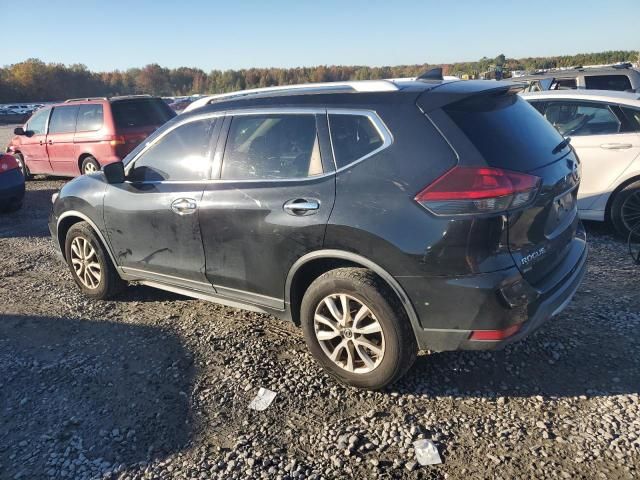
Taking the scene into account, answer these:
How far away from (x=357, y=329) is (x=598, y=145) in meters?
4.38

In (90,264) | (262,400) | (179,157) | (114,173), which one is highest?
(179,157)

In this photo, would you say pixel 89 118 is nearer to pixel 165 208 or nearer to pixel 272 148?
pixel 165 208

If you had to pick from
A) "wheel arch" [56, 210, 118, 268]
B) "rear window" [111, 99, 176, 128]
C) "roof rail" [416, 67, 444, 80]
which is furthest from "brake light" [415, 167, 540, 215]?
"rear window" [111, 99, 176, 128]

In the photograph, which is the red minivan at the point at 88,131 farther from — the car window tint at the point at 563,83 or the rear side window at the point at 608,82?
the rear side window at the point at 608,82

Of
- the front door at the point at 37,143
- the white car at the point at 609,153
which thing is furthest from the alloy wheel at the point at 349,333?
the front door at the point at 37,143

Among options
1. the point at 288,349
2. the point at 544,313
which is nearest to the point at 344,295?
the point at 288,349

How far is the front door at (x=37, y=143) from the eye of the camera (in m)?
11.1

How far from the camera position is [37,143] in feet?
36.8

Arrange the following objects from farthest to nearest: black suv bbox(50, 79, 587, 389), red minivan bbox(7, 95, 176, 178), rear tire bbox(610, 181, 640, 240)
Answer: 1. red minivan bbox(7, 95, 176, 178)
2. rear tire bbox(610, 181, 640, 240)
3. black suv bbox(50, 79, 587, 389)

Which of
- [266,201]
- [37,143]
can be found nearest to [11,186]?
[37,143]

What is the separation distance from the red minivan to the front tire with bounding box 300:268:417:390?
770cm

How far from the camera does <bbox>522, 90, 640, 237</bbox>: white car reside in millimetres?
5625

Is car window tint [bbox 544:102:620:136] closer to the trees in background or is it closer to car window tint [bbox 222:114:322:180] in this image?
car window tint [bbox 222:114:322:180]

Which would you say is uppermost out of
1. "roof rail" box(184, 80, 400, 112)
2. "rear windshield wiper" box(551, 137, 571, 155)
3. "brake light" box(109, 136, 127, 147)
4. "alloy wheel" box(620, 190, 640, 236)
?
"roof rail" box(184, 80, 400, 112)
